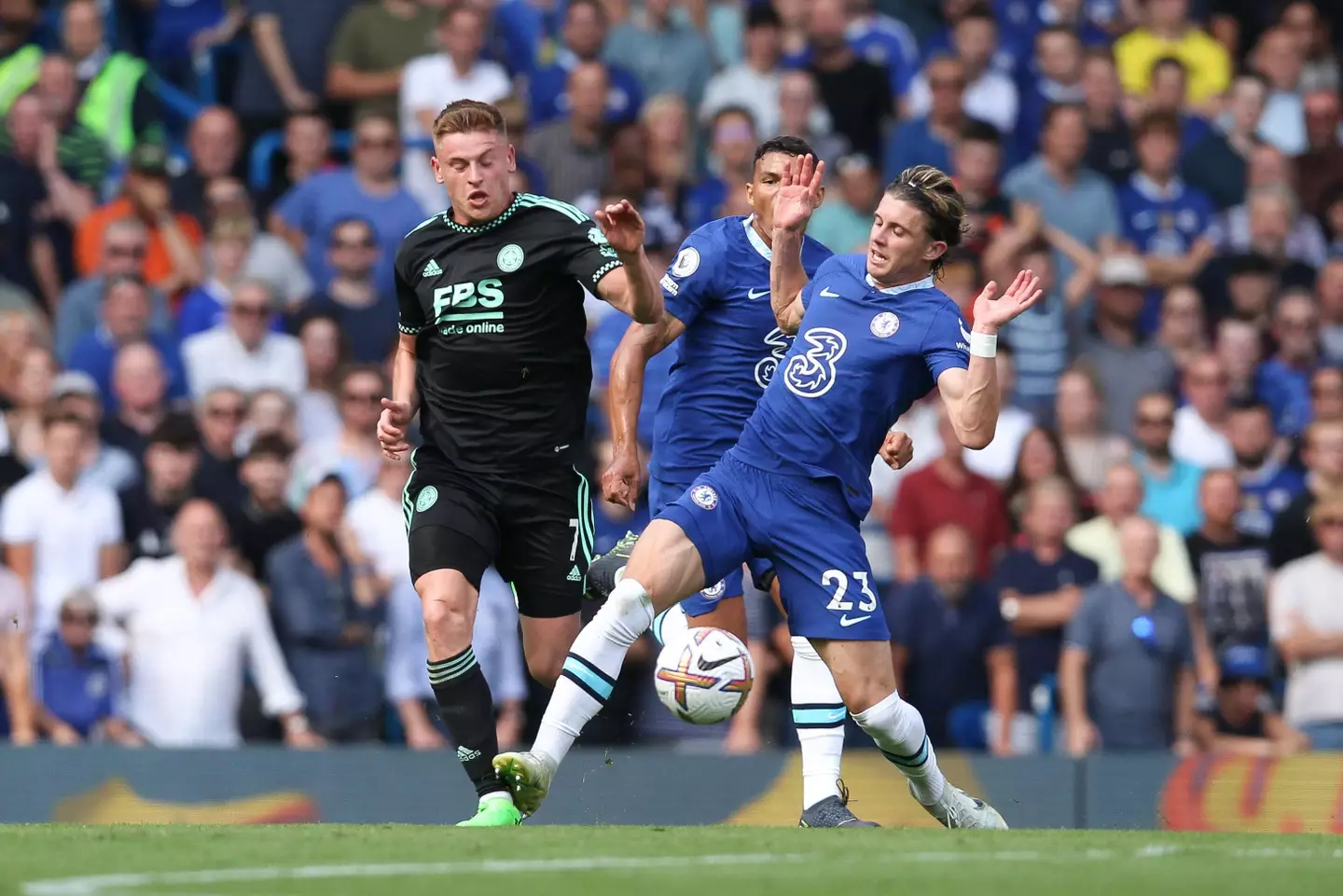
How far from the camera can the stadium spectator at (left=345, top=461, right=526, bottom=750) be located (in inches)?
485

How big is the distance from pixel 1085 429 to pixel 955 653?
2.20 meters

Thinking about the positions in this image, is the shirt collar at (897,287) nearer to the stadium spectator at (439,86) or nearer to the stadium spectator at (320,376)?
the stadium spectator at (320,376)

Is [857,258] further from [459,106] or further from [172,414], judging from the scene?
[172,414]

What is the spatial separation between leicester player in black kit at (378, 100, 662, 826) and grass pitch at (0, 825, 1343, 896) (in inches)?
48.3

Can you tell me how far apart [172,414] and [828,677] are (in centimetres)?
592

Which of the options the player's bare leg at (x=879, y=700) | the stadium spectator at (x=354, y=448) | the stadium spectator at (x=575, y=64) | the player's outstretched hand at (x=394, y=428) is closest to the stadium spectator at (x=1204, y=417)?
the stadium spectator at (x=575, y=64)

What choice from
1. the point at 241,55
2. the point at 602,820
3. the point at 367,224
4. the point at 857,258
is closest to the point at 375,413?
the point at 367,224

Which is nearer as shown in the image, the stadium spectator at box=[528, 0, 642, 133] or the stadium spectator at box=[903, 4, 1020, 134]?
the stadium spectator at box=[528, 0, 642, 133]

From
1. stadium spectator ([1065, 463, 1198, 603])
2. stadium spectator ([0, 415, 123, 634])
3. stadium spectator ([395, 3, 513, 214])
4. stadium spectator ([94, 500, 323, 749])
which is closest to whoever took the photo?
stadium spectator ([94, 500, 323, 749])

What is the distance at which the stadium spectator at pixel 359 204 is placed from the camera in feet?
48.0

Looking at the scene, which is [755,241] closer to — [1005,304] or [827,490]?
[827,490]

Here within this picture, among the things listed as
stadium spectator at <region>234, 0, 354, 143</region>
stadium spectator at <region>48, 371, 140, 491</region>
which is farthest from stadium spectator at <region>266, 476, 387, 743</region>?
stadium spectator at <region>234, 0, 354, 143</region>

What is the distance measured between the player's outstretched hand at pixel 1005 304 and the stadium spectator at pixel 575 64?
27.1 feet

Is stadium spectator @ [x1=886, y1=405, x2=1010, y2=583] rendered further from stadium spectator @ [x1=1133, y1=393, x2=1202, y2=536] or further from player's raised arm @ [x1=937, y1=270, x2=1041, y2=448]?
player's raised arm @ [x1=937, y1=270, x2=1041, y2=448]
